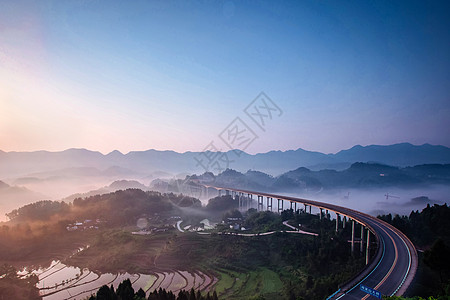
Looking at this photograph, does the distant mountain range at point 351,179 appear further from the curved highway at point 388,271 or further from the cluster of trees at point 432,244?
the curved highway at point 388,271

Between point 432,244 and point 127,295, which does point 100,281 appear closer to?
point 127,295

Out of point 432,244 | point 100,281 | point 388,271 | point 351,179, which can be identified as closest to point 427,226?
point 432,244

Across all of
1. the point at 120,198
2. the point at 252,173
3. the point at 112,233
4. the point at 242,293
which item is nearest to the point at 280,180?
the point at 252,173

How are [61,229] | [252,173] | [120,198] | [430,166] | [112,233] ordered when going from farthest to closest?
[252,173] < [430,166] < [120,198] < [61,229] < [112,233]

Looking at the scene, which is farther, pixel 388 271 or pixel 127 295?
pixel 127 295

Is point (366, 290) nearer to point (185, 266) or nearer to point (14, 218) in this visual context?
point (185, 266)

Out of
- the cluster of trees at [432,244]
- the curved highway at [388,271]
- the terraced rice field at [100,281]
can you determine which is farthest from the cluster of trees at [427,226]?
the terraced rice field at [100,281]

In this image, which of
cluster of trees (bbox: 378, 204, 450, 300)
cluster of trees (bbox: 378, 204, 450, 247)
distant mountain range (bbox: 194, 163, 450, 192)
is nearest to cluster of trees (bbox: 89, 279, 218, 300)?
cluster of trees (bbox: 378, 204, 450, 300)

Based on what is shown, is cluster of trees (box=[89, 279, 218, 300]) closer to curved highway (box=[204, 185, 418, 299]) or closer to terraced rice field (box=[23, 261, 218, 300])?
terraced rice field (box=[23, 261, 218, 300])
